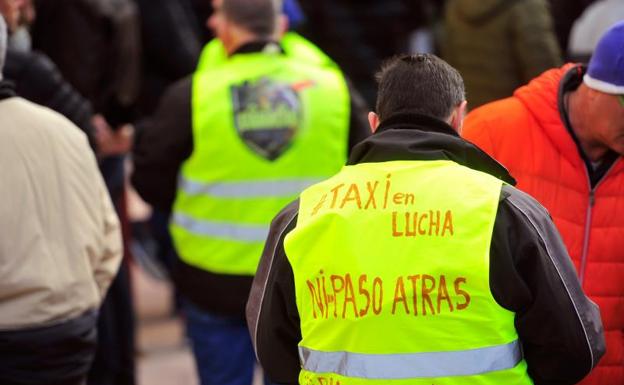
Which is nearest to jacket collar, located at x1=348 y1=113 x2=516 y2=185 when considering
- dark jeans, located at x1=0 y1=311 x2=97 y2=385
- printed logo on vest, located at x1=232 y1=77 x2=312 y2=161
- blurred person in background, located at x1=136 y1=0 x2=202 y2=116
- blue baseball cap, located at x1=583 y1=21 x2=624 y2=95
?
blue baseball cap, located at x1=583 y1=21 x2=624 y2=95

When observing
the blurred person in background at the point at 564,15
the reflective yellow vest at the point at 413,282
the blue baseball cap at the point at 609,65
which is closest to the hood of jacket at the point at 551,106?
the blue baseball cap at the point at 609,65

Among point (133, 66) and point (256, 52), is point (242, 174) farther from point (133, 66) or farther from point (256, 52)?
point (133, 66)

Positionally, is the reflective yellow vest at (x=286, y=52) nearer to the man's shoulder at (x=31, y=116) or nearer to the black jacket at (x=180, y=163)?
the black jacket at (x=180, y=163)

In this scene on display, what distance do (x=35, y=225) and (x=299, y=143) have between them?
118 cm

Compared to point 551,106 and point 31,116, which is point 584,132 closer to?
point 551,106

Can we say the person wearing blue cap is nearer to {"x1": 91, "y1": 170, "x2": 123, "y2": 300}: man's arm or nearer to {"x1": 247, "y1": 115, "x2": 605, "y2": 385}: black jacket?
{"x1": 247, "y1": 115, "x2": 605, "y2": 385}: black jacket

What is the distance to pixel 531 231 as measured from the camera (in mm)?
3105

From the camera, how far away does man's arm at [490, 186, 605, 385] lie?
3.09 metres

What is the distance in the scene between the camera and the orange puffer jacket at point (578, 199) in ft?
12.6

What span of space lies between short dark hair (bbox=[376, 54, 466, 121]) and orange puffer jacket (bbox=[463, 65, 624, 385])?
72cm

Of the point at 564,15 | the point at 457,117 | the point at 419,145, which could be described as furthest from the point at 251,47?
the point at 564,15

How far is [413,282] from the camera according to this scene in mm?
3088

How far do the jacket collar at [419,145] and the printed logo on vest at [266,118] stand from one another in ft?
5.50

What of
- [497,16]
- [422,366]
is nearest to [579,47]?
[497,16]
